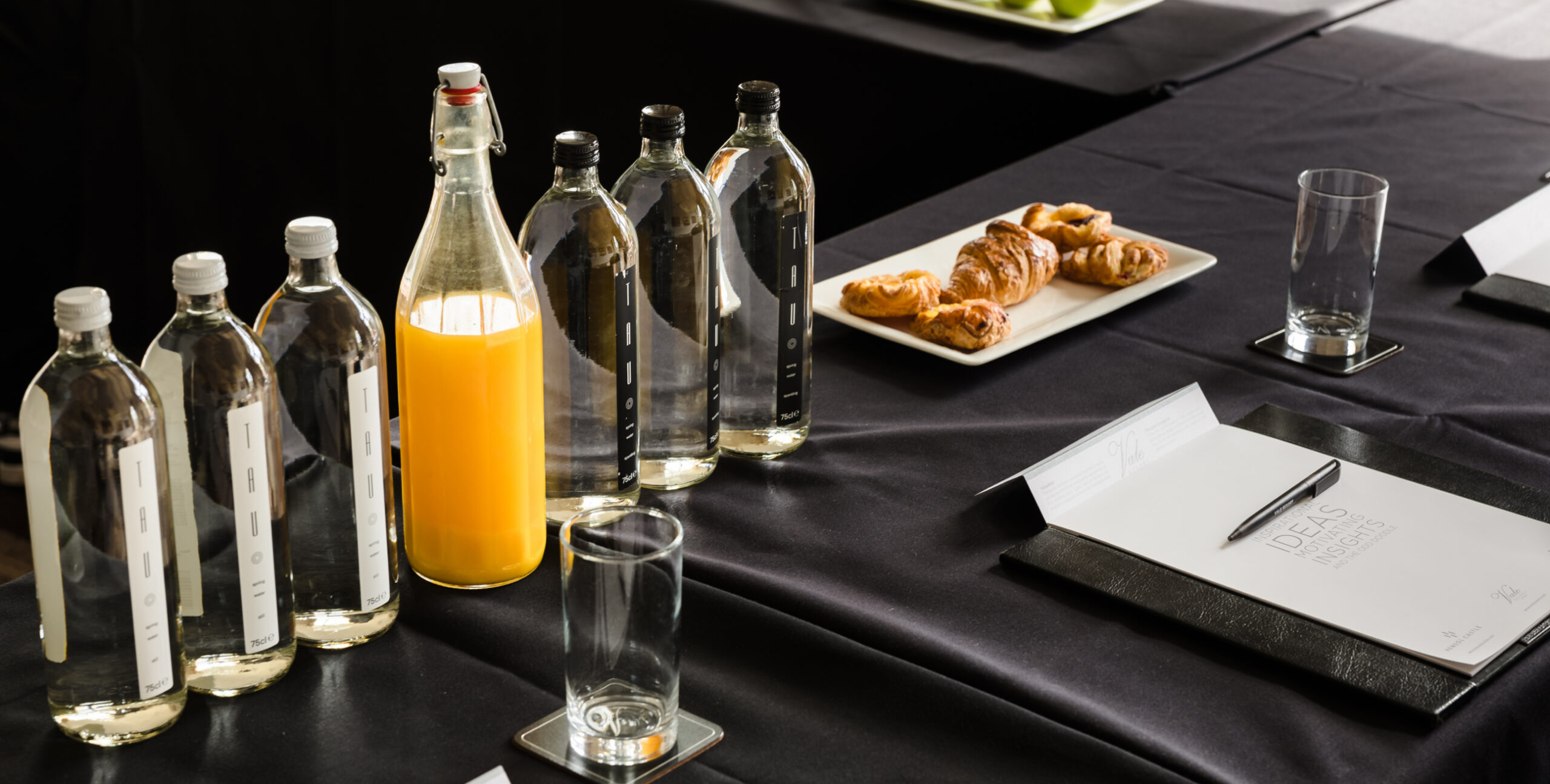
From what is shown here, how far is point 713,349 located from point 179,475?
1.21ft

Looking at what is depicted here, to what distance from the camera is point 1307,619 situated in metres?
0.83

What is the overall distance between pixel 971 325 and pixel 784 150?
0.29m

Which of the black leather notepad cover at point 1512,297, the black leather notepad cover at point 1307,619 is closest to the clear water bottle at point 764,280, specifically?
Answer: the black leather notepad cover at point 1307,619

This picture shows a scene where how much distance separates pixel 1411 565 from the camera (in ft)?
2.89

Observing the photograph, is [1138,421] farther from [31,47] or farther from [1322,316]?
[31,47]

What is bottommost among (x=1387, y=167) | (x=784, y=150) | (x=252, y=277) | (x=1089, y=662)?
(x=252, y=277)

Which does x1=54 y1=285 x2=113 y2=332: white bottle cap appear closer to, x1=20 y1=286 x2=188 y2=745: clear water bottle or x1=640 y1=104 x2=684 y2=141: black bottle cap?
x1=20 y1=286 x2=188 y2=745: clear water bottle

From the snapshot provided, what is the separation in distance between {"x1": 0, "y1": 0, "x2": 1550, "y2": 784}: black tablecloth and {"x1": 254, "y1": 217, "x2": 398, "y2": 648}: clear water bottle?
37 millimetres

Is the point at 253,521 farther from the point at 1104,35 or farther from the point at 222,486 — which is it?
the point at 1104,35

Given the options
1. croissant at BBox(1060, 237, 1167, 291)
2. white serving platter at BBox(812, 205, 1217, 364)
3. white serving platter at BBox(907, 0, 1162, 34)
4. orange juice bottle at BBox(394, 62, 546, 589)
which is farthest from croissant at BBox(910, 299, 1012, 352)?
white serving platter at BBox(907, 0, 1162, 34)

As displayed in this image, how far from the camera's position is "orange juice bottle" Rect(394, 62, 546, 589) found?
77 cm

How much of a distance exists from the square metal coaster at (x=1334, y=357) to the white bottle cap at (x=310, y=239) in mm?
847

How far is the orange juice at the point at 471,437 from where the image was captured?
0.77 metres

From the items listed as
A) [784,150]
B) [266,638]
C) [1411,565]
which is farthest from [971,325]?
[266,638]
